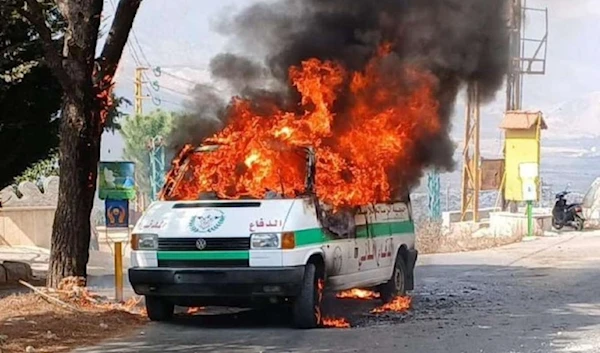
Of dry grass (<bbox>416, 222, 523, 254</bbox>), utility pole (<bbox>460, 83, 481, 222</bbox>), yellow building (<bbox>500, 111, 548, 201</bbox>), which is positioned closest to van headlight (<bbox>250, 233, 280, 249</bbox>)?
dry grass (<bbox>416, 222, 523, 254</bbox>)

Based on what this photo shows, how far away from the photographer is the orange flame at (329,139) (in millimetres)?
10992

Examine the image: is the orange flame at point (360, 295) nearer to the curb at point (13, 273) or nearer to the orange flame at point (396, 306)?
the orange flame at point (396, 306)

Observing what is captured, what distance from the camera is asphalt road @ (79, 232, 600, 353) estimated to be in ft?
30.2

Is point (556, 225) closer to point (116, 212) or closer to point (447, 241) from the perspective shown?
point (447, 241)

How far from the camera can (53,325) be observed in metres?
10.1

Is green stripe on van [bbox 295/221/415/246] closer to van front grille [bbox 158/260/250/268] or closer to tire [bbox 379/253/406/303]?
tire [bbox 379/253/406/303]

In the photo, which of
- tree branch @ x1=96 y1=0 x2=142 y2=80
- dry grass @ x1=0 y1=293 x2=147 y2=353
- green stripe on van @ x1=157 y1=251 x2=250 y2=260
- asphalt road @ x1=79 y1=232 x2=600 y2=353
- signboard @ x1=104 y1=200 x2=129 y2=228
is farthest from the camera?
signboard @ x1=104 y1=200 x2=129 y2=228

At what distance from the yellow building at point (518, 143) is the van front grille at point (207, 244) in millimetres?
18480

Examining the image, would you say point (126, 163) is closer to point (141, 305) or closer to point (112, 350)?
point (141, 305)

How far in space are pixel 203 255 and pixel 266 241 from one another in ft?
2.32

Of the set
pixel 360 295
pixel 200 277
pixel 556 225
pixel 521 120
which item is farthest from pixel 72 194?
pixel 556 225

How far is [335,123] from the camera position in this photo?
1185 cm

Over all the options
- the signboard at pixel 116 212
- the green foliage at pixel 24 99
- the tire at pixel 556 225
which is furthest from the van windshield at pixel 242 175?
the tire at pixel 556 225

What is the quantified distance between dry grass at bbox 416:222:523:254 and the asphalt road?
6.04 metres
